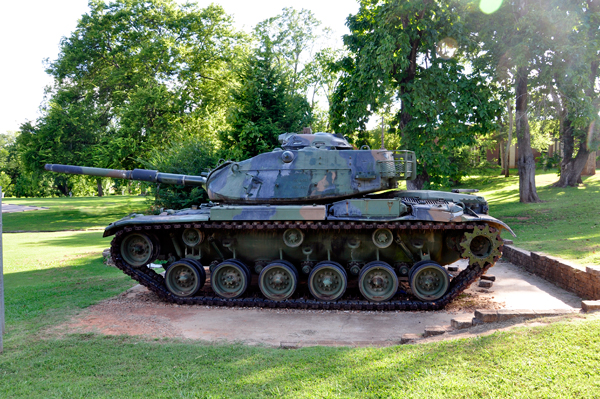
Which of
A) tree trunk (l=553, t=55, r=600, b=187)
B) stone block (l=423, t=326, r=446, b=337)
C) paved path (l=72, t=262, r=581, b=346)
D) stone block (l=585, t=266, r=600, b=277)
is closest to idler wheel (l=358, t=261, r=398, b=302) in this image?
paved path (l=72, t=262, r=581, b=346)

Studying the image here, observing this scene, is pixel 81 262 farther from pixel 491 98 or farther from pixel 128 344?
pixel 491 98

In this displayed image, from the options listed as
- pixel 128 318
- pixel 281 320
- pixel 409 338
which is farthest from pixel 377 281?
pixel 128 318

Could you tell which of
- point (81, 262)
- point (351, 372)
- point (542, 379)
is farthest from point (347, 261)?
point (81, 262)

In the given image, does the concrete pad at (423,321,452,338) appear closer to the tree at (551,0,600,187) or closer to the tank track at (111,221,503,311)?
the tank track at (111,221,503,311)

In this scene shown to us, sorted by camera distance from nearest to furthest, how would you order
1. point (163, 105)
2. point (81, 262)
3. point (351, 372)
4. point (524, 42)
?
point (351, 372)
point (81, 262)
point (524, 42)
point (163, 105)

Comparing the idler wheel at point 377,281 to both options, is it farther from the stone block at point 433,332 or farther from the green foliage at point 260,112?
the green foliage at point 260,112

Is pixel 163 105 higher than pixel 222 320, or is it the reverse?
pixel 163 105

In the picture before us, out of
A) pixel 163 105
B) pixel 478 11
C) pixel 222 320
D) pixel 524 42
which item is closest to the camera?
pixel 222 320

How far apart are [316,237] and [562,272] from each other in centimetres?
576

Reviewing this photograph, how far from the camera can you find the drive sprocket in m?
9.12

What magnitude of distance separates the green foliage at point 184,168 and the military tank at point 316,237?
27.1 ft

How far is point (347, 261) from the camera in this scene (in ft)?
33.8

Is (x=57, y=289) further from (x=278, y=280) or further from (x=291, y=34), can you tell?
(x=291, y=34)

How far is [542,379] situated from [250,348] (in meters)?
3.70
